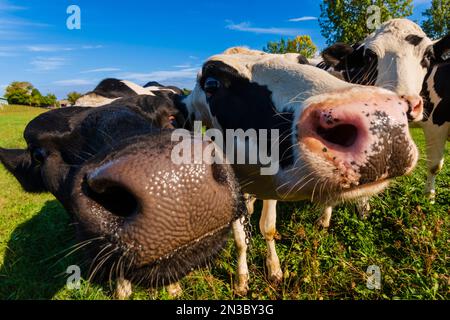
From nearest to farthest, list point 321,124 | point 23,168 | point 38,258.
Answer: point 321,124 < point 23,168 < point 38,258

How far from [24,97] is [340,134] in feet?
273

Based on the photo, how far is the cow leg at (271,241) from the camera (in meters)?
3.76

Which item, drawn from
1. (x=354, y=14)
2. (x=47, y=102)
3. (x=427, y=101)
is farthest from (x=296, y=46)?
(x=47, y=102)

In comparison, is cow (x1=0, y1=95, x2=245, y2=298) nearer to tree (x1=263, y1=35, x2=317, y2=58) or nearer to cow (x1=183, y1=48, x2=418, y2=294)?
cow (x1=183, y1=48, x2=418, y2=294)

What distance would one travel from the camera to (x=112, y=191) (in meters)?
1.46

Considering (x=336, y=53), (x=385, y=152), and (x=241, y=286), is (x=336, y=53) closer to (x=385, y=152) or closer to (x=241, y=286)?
(x=241, y=286)

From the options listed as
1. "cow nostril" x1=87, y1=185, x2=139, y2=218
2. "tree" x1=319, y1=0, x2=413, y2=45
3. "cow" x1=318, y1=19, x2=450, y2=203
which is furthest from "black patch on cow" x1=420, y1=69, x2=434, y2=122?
"tree" x1=319, y1=0, x2=413, y2=45

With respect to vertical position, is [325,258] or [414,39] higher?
[414,39]

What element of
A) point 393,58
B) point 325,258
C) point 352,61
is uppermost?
point 352,61

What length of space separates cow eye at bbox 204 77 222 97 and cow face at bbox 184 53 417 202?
11 cm

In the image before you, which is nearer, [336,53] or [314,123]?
[314,123]

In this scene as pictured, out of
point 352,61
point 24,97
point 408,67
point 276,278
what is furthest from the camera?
point 24,97
